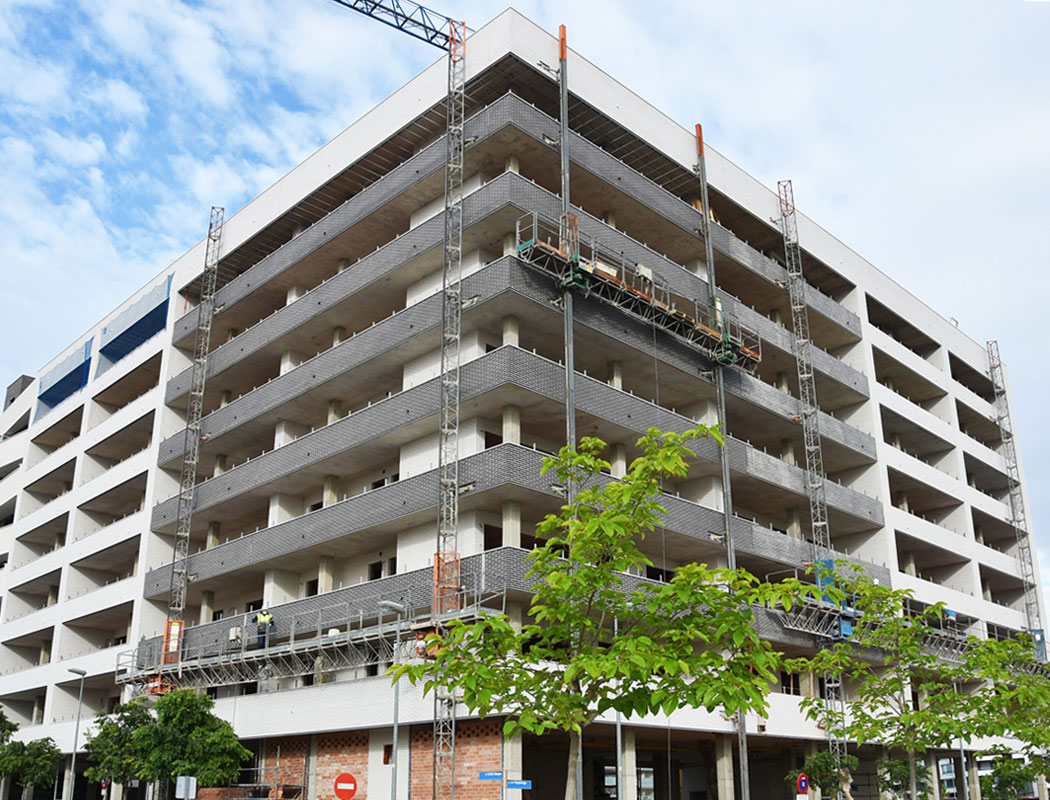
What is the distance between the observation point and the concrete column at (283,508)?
1917 inches

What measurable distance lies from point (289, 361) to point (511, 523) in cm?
1836

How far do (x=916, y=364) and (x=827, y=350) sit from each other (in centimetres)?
761

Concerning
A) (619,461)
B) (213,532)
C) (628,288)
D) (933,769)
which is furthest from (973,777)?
(213,532)

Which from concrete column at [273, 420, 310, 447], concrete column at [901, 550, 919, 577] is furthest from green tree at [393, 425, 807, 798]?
concrete column at [901, 550, 919, 577]

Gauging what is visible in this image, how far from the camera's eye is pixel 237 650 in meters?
45.6

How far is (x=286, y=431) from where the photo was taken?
50.4 metres

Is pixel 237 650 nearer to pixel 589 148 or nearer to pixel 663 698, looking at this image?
pixel 589 148

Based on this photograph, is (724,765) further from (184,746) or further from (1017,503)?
A: (1017,503)

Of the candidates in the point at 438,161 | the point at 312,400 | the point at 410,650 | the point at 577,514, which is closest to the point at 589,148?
the point at 438,161

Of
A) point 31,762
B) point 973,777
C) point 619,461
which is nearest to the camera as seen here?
point 619,461

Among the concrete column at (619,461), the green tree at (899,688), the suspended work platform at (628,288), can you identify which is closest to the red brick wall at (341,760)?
the concrete column at (619,461)

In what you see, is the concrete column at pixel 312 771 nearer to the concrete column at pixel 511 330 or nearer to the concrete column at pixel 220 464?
the concrete column at pixel 511 330

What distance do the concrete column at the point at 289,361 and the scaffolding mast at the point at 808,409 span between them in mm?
25529

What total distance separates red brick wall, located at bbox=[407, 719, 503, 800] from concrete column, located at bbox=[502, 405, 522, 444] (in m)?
10.3
